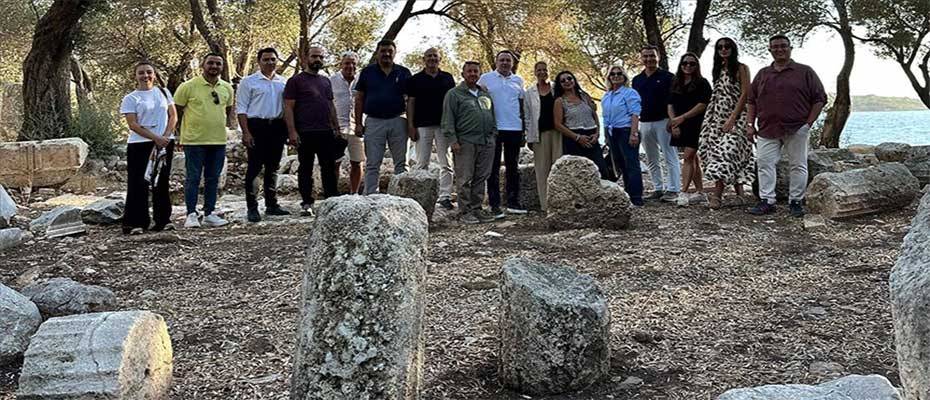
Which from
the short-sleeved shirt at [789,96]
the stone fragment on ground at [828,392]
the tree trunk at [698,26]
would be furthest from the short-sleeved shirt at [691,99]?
the tree trunk at [698,26]

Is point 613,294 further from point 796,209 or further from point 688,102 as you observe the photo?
point 688,102

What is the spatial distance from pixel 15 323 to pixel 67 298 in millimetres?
538

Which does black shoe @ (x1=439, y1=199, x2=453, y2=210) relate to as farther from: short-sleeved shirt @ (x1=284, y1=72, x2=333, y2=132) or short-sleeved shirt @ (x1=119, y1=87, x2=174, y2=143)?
short-sleeved shirt @ (x1=119, y1=87, x2=174, y2=143)

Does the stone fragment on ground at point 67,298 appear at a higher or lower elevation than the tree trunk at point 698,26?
lower

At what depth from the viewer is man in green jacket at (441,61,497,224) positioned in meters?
7.79

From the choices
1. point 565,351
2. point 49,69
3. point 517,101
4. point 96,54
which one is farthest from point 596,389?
point 96,54

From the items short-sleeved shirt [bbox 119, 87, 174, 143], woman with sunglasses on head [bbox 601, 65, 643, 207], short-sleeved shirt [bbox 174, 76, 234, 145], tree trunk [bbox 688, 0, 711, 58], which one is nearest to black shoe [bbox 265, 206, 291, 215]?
short-sleeved shirt [bbox 174, 76, 234, 145]

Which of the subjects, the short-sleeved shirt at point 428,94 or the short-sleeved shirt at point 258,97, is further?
the short-sleeved shirt at point 428,94

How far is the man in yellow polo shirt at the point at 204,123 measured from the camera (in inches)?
300

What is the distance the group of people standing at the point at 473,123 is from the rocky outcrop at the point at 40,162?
13.3 feet

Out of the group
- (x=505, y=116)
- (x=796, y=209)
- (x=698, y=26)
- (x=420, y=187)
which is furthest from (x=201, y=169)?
(x=698, y=26)

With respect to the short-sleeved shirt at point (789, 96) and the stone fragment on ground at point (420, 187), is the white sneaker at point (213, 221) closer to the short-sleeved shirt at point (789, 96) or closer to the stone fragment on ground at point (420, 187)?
the stone fragment on ground at point (420, 187)

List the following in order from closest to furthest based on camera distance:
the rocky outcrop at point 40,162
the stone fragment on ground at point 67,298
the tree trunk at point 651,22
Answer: the stone fragment on ground at point 67,298
the rocky outcrop at point 40,162
the tree trunk at point 651,22

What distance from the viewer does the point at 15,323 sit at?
12.6 feet
